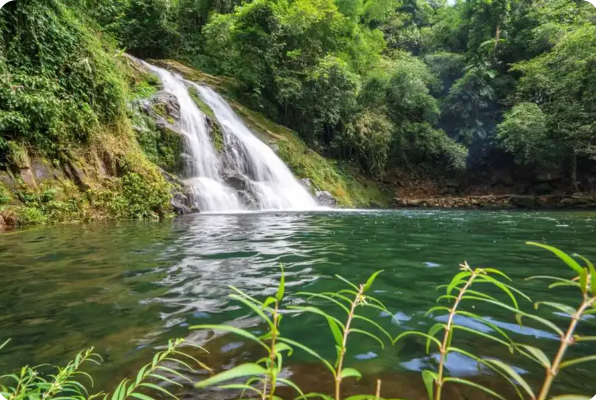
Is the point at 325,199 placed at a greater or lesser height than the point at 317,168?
lesser

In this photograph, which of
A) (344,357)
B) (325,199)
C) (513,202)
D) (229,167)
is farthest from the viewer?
(513,202)

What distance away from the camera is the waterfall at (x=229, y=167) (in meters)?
11.5

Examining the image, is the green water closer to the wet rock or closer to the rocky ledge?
the rocky ledge

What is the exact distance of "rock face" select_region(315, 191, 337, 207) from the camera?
1525cm

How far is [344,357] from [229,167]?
11.4 metres

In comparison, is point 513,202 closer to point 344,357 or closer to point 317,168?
point 317,168

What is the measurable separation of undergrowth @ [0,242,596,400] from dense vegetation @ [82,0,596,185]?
1600 centimetres

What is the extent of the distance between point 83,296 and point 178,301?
76 cm

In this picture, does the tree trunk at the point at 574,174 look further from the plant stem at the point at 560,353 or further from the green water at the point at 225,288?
the plant stem at the point at 560,353

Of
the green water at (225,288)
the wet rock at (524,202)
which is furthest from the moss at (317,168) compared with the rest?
the green water at (225,288)

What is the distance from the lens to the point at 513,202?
58.0ft

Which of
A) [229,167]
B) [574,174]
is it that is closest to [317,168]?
[229,167]

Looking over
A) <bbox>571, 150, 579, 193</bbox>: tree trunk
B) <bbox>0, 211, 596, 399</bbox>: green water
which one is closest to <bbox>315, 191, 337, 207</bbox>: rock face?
<bbox>0, 211, 596, 399</bbox>: green water

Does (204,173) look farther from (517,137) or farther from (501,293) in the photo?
(517,137)
